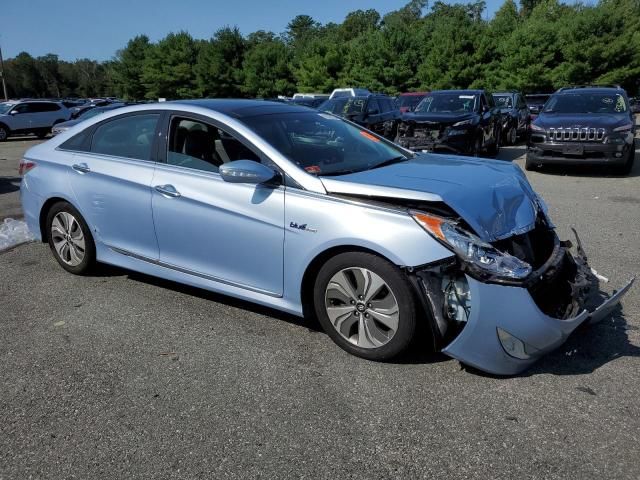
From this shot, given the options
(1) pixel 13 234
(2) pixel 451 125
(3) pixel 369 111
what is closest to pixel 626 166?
(2) pixel 451 125

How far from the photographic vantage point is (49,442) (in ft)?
8.73

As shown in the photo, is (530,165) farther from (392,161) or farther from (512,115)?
(392,161)

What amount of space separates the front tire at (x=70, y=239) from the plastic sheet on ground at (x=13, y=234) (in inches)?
61.9

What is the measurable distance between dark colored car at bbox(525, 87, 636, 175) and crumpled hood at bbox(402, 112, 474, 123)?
1.63m

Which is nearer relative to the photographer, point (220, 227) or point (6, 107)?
point (220, 227)

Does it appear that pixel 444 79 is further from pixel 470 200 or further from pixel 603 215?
pixel 470 200

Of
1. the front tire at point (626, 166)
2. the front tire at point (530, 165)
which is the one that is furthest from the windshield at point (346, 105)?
the front tire at point (626, 166)

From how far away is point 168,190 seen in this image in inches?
158

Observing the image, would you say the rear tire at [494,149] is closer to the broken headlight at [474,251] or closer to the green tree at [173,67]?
the broken headlight at [474,251]

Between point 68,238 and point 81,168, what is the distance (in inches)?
27.2

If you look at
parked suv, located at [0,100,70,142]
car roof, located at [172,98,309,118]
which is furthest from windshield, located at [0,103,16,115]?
car roof, located at [172,98,309,118]

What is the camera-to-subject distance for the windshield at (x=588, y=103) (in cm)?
1096

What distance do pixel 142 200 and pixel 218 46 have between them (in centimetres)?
5481

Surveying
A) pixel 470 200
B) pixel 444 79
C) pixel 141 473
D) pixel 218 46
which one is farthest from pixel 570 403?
pixel 218 46
